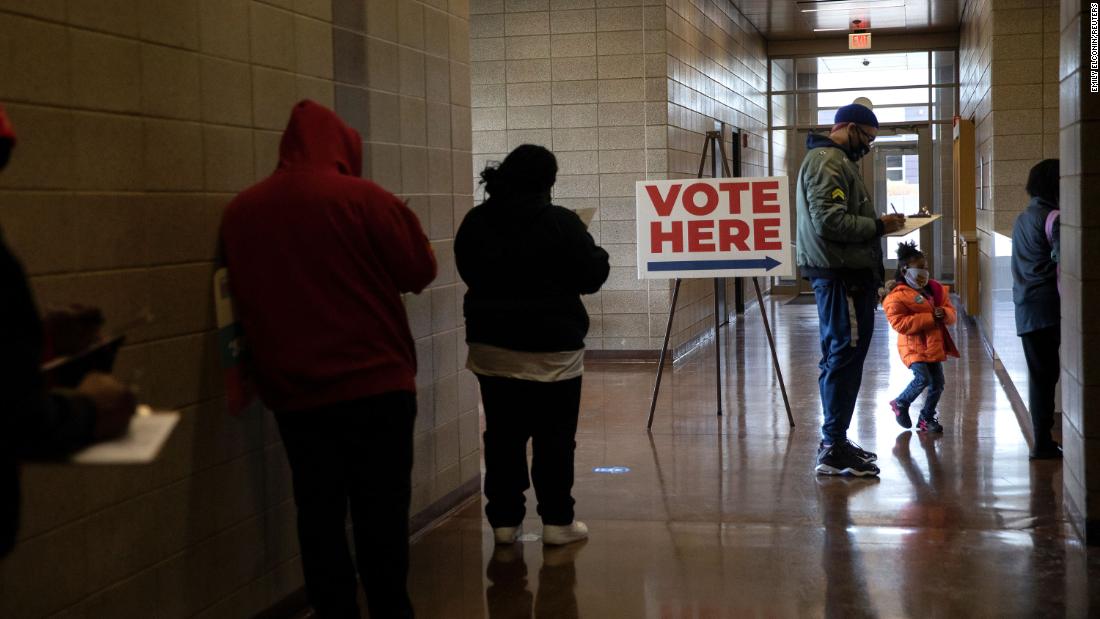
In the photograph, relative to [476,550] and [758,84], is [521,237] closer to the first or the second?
[476,550]

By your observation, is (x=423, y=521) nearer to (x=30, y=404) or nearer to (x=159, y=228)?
(x=159, y=228)

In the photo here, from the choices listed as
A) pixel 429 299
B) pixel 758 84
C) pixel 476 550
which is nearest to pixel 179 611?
pixel 476 550

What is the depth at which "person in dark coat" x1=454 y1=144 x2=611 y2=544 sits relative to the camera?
370 centimetres

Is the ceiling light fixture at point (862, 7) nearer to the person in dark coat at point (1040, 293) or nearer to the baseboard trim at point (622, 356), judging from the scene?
the baseboard trim at point (622, 356)

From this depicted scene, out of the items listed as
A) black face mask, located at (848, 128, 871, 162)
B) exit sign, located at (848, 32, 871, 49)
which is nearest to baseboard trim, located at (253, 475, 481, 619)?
black face mask, located at (848, 128, 871, 162)

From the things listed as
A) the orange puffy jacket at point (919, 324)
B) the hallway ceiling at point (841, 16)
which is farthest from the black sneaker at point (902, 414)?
the hallway ceiling at point (841, 16)

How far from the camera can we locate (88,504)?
244 centimetres

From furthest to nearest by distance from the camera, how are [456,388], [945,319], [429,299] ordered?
[945,319] < [456,388] < [429,299]

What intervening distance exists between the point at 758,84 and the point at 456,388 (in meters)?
11.5

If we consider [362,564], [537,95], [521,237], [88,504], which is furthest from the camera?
[537,95]

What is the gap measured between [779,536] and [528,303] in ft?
4.10

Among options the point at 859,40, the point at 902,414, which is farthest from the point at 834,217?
the point at 859,40

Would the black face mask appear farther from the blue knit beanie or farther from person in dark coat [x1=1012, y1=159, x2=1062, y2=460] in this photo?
→ person in dark coat [x1=1012, y1=159, x2=1062, y2=460]

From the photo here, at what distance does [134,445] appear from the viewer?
1473mm
